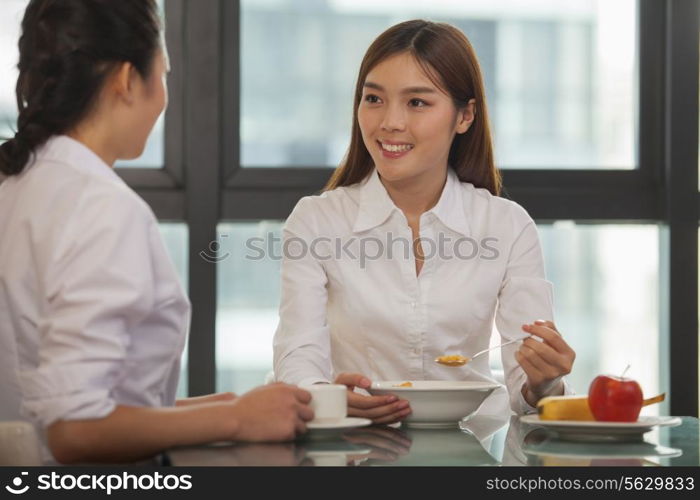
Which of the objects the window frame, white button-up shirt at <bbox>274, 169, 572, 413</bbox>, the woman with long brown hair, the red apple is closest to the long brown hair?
the woman with long brown hair

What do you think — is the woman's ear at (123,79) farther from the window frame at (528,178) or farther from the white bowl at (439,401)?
the window frame at (528,178)

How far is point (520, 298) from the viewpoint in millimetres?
2354

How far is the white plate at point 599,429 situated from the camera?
4.92 feet

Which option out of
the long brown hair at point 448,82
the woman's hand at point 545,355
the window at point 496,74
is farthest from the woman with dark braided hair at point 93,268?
the window at point 496,74

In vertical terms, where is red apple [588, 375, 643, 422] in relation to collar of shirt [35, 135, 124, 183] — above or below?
below

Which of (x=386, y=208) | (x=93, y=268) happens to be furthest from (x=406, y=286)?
(x=93, y=268)

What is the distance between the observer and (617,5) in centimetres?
360

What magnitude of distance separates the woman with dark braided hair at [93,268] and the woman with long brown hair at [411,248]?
86cm

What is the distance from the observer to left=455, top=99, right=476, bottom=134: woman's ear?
2.54 meters

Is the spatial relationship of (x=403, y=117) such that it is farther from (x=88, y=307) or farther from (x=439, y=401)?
(x=88, y=307)

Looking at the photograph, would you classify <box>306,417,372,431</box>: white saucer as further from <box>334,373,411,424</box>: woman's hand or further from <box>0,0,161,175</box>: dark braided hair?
<box>0,0,161,175</box>: dark braided hair

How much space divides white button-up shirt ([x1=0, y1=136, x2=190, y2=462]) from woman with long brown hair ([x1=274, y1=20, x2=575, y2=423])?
85 cm
